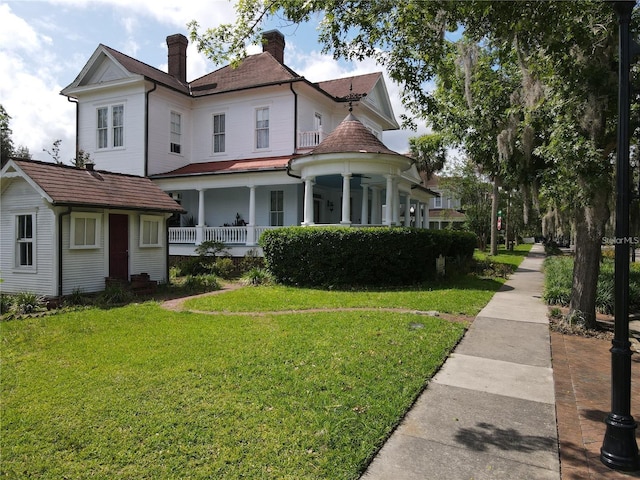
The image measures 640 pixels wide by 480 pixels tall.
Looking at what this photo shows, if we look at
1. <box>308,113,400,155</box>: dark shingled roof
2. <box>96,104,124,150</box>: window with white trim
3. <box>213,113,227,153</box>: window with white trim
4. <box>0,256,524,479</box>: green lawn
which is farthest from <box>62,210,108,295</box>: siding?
<box>96,104,124,150</box>: window with white trim

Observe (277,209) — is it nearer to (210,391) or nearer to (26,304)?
(26,304)

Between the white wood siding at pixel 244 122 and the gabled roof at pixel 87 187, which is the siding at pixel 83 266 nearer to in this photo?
the gabled roof at pixel 87 187

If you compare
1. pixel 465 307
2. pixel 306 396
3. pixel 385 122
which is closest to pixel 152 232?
pixel 465 307

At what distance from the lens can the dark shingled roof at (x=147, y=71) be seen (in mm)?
20969

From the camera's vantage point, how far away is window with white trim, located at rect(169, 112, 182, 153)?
21812 mm

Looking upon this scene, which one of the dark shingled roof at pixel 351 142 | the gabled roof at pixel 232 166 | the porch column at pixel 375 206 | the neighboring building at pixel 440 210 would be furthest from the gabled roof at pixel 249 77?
the neighboring building at pixel 440 210

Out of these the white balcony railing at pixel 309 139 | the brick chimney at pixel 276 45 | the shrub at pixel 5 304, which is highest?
the brick chimney at pixel 276 45

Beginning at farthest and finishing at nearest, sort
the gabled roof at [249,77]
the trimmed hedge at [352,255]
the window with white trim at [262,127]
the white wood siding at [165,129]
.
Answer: the white wood siding at [165,129]
the window with white trim at [262,127]
the gabled roof at [249,77]
the trimmed hedge at [352,255]

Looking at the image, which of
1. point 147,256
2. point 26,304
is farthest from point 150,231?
point 26,304

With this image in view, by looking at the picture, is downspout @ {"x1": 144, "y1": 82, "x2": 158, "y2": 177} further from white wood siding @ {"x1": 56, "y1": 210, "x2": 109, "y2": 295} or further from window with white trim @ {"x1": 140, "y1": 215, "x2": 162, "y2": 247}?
white wood siding @ {"x1": 56, "y1": 210, "x2": 109, "y2": 295}

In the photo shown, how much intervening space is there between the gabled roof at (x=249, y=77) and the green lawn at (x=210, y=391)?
48.1 feet

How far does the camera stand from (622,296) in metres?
3.73

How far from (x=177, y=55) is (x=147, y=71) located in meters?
2.57

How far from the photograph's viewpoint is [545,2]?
208 inches
